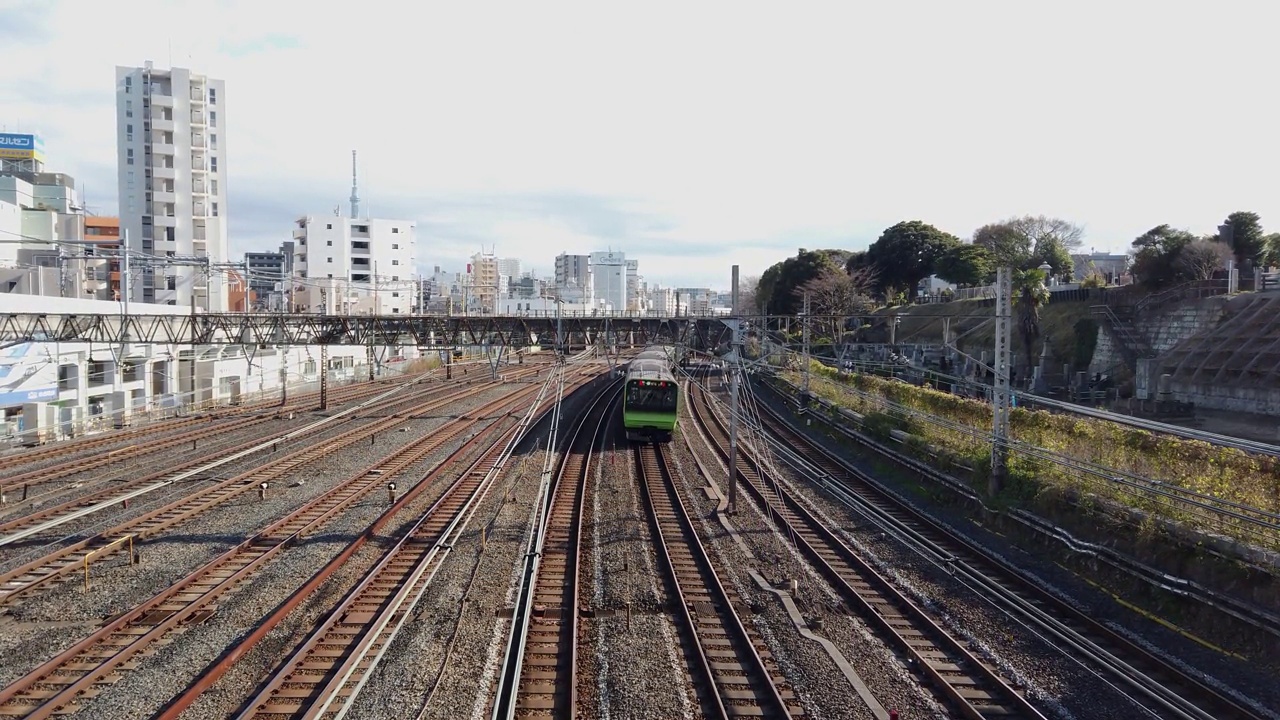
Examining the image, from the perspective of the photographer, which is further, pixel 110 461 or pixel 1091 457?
pixel 110 461

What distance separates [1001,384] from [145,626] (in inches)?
481

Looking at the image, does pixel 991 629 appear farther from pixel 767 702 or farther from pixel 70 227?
pixel 70 227

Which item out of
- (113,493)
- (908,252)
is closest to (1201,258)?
(908,252)

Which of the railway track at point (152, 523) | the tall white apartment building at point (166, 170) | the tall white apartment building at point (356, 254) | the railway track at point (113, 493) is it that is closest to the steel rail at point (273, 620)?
the railway track at point (113, 493)

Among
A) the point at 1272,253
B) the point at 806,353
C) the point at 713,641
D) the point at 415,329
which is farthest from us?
the point at 1272,253

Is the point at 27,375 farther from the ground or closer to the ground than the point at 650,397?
farther from the ground

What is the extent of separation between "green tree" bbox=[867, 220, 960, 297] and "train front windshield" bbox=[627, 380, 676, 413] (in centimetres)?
3058

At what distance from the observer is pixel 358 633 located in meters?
8.30

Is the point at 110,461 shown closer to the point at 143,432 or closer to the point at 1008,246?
the point at 143,432

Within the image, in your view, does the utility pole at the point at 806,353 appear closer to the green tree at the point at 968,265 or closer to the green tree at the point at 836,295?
the green tree at the point at 836,295

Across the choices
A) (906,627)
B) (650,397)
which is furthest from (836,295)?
(906,627)

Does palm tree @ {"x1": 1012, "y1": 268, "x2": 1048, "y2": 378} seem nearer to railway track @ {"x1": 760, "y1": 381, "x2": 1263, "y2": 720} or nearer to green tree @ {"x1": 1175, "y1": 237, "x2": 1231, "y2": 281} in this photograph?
green tree @ {"x1": 1175, "y1": 237, "x2": 1231, "y2": 281}

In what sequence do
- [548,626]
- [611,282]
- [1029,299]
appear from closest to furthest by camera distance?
[548,626] → [1029,299] → [611,282]

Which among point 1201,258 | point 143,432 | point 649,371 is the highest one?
point 1201,258
